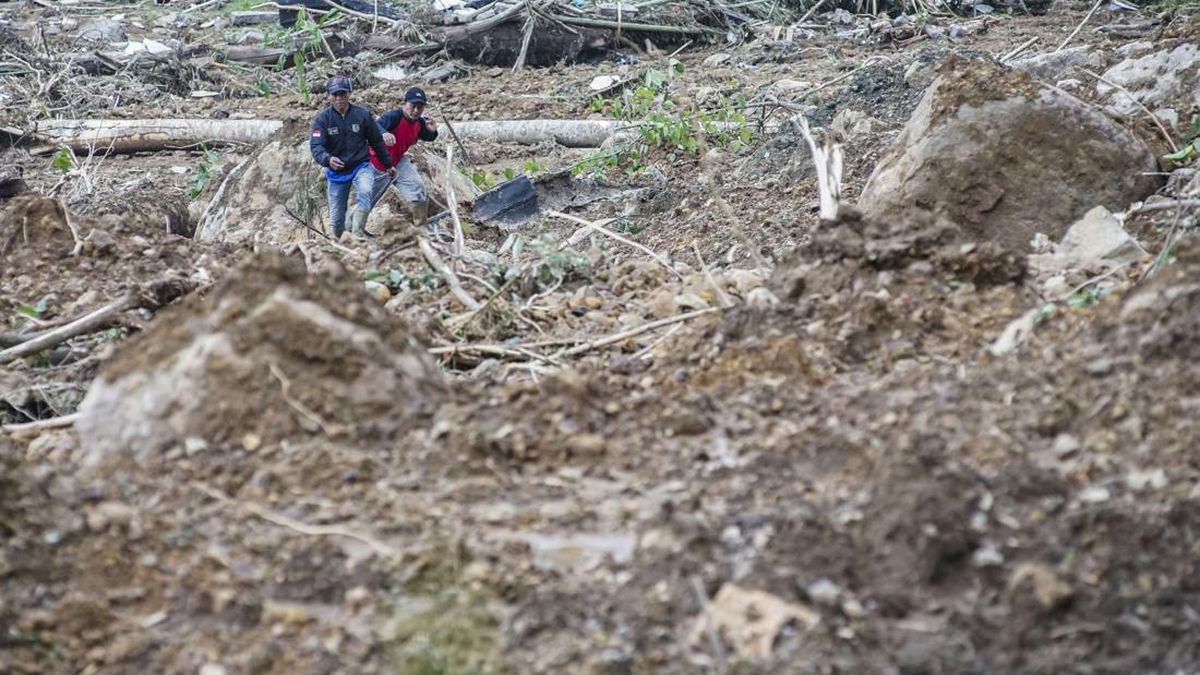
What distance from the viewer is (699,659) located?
311 cm

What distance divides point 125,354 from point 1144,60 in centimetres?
601

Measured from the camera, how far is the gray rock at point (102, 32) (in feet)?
53.8

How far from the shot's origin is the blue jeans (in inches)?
348

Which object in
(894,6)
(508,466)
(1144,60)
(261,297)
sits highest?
(261,297)

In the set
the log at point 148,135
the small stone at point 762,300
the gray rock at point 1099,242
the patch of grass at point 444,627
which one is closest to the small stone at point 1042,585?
the patch of grass at point 444,627

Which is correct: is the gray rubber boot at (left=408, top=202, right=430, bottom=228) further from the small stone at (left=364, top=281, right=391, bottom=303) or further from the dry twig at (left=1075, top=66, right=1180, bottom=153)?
the dry twig at (left=1075, top=66, right=1180, bottom=153)

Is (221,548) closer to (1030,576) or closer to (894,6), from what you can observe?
(1030,576)

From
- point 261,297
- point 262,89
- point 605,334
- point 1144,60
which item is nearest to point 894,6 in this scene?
point 262,89

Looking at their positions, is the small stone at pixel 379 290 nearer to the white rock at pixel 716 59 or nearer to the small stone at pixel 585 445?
the small stone at pixel 585 445

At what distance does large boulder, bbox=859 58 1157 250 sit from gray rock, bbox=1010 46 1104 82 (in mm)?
2290

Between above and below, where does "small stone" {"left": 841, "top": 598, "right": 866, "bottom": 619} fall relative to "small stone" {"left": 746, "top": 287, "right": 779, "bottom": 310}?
above

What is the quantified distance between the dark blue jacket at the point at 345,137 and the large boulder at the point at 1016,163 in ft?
11.1

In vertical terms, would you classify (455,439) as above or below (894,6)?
above

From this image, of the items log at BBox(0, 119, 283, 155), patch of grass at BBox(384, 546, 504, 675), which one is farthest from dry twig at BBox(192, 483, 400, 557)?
log at BBox(0, 119, 283, 155)
